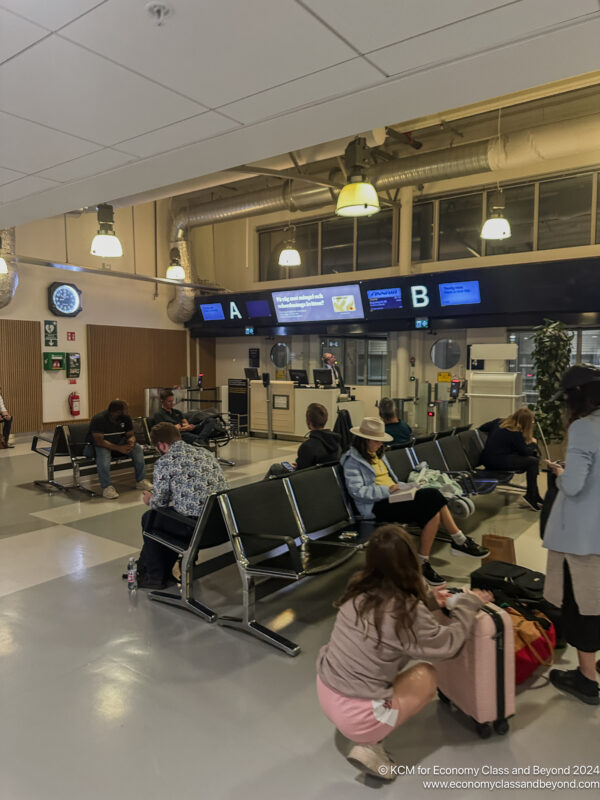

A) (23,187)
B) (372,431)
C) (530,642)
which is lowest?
(530,642)

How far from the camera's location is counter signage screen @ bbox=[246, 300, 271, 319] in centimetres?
1118

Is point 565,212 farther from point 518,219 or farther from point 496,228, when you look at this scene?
point 496,228

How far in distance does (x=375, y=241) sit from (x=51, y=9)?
936cm

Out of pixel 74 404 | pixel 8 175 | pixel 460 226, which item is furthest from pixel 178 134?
pixel 74 404

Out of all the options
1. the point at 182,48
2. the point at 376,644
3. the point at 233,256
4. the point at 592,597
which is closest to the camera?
the point at 376,644

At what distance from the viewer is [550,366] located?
23.5ft

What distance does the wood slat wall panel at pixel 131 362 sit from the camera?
11.3 m

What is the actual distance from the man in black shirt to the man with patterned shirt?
2.83 m

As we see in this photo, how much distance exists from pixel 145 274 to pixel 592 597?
37.0ft

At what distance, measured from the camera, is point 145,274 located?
11984 millimetres

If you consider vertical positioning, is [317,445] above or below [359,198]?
below

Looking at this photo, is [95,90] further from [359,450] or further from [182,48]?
[359,450]

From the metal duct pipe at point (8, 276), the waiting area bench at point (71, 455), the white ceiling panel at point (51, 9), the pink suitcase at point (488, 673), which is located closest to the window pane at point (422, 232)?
the waiting area bench at point (71, 455)

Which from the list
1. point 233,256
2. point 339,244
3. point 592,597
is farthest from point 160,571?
point 233,256
